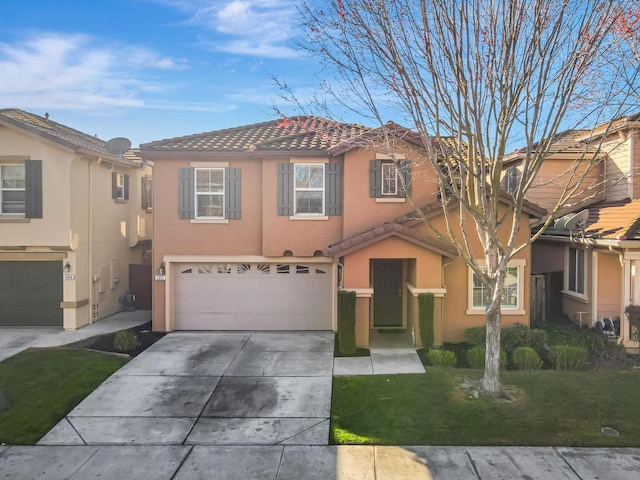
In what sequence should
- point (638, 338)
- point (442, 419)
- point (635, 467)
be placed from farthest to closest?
1. point (638, 338)
2. point (442, 419)
3. point (635, 467)

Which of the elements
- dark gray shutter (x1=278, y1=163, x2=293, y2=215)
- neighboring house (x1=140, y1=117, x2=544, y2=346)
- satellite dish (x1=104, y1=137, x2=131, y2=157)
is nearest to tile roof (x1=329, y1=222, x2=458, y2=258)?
neighboring house (x1=140, y1=117, x2=544, y2=346)

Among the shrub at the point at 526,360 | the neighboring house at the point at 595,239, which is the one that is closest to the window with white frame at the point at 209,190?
the neighboring house at the point at 595,239

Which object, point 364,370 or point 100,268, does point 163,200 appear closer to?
point 100,268

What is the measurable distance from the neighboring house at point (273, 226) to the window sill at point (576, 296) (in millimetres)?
1821

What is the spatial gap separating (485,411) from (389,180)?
675cm

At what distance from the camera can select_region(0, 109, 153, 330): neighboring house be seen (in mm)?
12898

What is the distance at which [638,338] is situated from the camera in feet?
35.5

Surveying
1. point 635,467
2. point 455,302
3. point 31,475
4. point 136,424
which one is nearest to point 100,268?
point 136,424

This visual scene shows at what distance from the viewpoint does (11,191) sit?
1309 centimetres

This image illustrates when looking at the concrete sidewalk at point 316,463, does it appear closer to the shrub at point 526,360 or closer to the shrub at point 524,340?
the shrub at point 526,360

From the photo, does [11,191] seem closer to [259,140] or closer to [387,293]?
[259,140]

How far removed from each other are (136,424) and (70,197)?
8.11 meters

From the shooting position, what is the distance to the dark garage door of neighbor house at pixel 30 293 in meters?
13.6

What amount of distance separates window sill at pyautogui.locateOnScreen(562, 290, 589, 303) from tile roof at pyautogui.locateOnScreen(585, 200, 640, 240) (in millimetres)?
1678
